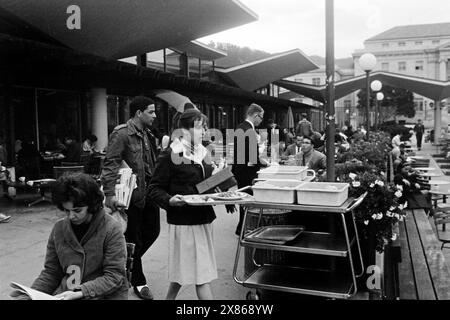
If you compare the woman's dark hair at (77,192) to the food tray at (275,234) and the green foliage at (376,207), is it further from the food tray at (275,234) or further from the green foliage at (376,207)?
the green foliage at (376,207)

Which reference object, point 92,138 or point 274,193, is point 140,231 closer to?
point 274,193

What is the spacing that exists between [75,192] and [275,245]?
163cm

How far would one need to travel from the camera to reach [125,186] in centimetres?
407

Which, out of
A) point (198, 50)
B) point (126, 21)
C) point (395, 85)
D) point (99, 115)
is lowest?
point (99, 115)

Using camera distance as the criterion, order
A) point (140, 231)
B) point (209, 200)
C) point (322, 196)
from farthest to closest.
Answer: point (140, 231) → point (322, 196) → point (209, 200)

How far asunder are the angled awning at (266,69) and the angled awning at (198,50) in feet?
9.55

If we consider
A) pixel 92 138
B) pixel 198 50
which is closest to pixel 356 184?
pixel 92 138

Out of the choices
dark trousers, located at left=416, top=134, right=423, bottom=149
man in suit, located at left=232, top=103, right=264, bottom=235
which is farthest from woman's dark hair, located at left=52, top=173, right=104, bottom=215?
dark trousers, located at left=416, top=134, right=423, bottom=149

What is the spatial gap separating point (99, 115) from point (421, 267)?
1021 cm

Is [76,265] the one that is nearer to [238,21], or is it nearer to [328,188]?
[328,188]

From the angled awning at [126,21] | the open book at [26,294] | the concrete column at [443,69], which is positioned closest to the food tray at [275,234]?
the open book at [26,294]

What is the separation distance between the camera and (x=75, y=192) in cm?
265

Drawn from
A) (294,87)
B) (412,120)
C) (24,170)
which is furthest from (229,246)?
(412,120)

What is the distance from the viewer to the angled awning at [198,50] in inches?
858
